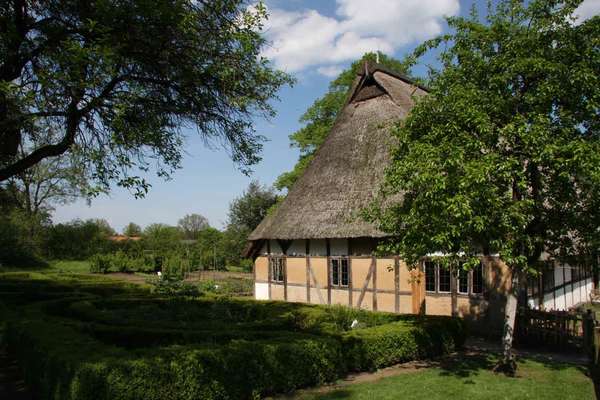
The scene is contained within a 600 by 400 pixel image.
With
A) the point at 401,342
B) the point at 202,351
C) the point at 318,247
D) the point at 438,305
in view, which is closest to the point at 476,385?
the point at 401,342

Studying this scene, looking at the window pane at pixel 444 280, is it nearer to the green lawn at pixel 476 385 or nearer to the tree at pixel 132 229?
the green lawn at pixel 476 385

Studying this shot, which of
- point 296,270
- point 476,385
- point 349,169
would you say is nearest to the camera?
point 476,385

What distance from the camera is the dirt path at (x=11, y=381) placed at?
8.86 meters

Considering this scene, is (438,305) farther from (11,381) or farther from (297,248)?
(11,381)

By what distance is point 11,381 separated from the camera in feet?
32.5

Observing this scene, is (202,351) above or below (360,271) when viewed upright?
below

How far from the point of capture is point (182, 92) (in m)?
6.79

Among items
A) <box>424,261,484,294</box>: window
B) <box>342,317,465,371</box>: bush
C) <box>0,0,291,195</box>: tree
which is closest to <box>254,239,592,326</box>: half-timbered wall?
<box>424,261,484,294</box>: window

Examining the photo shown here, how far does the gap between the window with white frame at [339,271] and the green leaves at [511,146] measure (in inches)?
336

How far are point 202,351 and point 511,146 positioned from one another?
6728 millimetres

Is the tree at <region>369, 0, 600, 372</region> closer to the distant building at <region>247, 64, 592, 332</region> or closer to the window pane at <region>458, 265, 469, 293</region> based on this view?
the distant building at <region>247, 64, 592, 332</region>

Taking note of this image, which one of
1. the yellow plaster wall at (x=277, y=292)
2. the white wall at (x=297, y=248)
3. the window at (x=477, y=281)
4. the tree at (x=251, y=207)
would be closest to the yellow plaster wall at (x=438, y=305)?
the window at (x=477, y=281)

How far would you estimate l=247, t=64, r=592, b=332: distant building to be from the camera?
592 inches

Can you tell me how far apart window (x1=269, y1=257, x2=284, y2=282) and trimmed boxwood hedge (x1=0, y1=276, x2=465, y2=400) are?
6214 millimetres
